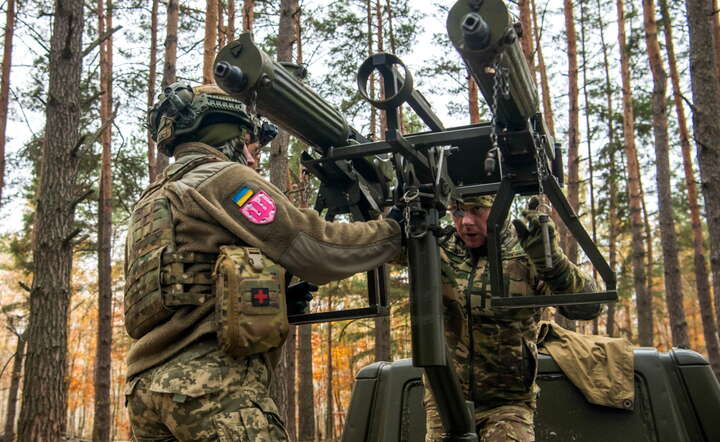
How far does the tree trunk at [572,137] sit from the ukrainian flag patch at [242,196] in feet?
36.7

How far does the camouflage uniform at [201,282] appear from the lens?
2.79 m

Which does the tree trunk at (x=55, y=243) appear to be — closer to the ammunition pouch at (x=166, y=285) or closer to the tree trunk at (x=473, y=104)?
the ammunition pouch at (x=166, y=285)

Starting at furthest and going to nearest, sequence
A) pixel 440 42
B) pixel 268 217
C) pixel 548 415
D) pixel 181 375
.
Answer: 1. pixel 440 42
2. pixel 548 415
3. pixel 268 217
4. pixel 181 375

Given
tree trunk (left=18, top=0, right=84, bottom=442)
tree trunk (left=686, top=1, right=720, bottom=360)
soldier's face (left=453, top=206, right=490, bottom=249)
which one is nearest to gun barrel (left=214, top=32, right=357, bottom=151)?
soldier's face (left=453, top=206, right=490, bottom=249)

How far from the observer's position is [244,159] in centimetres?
358

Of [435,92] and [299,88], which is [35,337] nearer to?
[299,88]

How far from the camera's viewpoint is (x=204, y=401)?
2.77m

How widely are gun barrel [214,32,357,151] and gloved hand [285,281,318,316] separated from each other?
2.41 ft

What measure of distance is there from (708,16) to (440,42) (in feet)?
30.9

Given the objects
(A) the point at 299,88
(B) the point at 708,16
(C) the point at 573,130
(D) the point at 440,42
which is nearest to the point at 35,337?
(A) the point at 299,88

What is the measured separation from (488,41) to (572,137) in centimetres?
1283

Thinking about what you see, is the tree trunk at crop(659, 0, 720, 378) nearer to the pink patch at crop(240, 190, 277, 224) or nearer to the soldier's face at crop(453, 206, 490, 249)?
the soldier's face at crop(453, 206, 490, 249)

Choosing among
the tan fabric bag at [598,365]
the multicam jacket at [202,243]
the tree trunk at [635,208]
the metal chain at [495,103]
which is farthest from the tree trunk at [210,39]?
the tree trunk at [635,208]

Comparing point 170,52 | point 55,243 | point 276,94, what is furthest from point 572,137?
point 276,94
